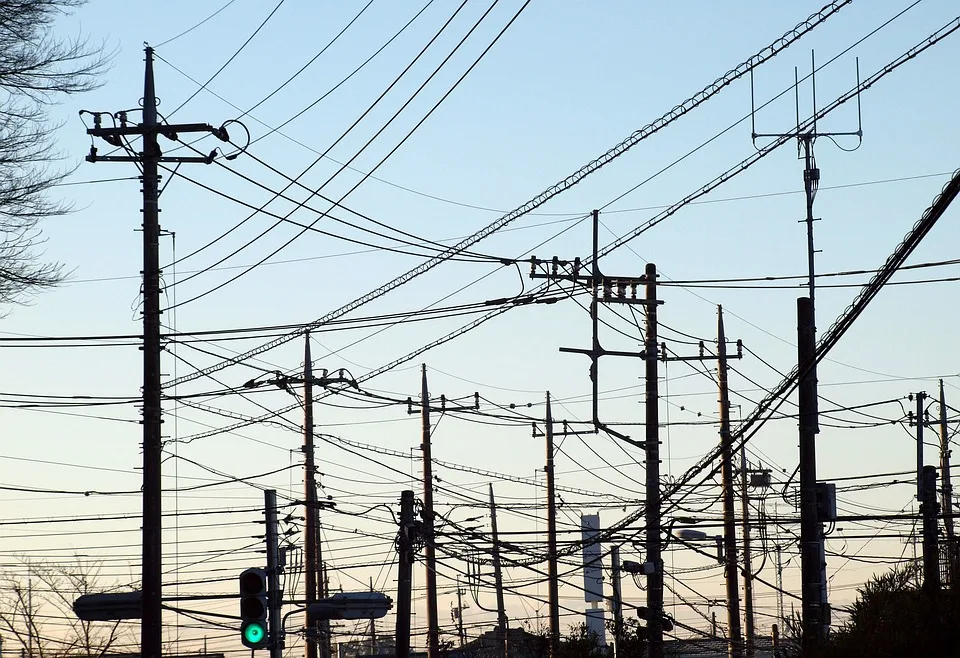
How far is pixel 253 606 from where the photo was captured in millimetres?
24438

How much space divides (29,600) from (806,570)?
61.9m

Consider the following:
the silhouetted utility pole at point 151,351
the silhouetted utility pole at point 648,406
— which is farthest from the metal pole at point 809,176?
the silhouetted utility pole at point 151,351

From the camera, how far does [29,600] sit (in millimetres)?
76875

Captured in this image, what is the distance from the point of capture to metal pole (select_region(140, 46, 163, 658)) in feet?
82.5

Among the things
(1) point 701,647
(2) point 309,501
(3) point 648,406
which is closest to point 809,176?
(3) point 648,406

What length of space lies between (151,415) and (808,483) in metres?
10.6

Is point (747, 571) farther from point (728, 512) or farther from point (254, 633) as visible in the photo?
point (254, 633)

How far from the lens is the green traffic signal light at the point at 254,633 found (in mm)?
24250

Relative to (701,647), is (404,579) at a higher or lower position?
higher

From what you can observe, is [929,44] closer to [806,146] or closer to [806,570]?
[806,570]

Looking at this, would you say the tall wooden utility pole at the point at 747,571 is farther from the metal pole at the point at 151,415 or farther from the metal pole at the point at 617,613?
the metal pole at the point at 151,415

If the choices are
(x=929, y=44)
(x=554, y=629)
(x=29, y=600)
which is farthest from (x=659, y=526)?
(x=29, y=600)

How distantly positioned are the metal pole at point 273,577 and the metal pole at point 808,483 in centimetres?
874

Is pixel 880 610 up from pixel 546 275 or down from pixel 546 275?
down
